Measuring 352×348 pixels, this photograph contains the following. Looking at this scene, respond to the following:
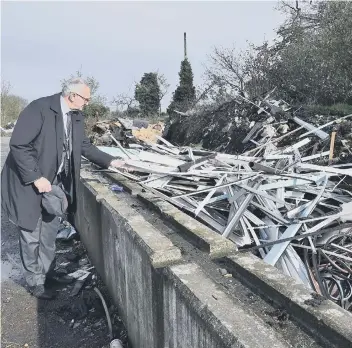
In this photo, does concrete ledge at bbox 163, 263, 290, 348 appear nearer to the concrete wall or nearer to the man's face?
the concrete wall

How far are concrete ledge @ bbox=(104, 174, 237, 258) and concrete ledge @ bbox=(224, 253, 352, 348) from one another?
0.42 ft

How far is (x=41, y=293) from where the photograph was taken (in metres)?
4.66

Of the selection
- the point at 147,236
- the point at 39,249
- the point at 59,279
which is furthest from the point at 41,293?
the point at 147,236

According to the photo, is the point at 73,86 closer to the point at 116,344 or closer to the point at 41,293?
the point at 41,293

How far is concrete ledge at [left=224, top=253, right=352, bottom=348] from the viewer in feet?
6.50

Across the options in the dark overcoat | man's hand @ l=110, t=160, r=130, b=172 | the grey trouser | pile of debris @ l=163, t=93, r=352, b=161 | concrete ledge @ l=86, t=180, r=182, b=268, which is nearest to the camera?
concrete ledge @ l=86, t=180, r=182, b=268

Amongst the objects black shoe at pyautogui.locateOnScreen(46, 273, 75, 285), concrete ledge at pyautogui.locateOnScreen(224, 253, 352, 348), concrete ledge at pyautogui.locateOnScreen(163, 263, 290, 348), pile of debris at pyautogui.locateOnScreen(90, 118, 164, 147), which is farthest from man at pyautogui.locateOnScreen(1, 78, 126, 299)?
pile of debris at pyautogui.locateOnScreen(90, 118, 164, 147)

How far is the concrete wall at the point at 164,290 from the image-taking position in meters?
2.11

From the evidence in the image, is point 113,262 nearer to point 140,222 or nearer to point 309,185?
point 140,222

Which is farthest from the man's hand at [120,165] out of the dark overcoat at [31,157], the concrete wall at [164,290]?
the dark overcoat at [31,157]

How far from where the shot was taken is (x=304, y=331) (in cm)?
210

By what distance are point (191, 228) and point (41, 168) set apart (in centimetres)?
184

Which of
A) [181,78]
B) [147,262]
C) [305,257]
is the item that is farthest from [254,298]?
[181,78]

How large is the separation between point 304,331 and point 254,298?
41 cm
